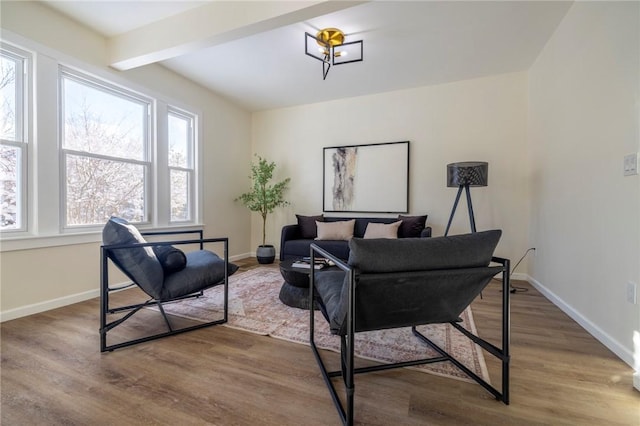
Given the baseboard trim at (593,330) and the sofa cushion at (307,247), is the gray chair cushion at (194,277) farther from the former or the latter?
the baseboard trim at (593,330)

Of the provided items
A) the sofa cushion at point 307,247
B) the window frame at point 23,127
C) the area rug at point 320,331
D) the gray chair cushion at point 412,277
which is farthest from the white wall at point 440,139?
the window frame at point 23,127

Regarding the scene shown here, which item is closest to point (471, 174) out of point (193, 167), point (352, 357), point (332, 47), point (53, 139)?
point (332, 47)

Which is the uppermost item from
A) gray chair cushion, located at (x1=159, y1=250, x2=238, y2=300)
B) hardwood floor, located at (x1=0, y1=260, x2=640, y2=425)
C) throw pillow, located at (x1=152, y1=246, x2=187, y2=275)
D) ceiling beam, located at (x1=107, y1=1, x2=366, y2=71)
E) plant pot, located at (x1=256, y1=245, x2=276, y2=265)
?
ceiling beam, located at (x1=107, y1=1, x2=366, y2=71)

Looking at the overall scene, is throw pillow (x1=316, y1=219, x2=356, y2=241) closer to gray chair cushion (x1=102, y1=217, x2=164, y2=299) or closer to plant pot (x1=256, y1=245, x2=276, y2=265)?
plant pot (x1=256, y1=245, x2=276, y2=265)

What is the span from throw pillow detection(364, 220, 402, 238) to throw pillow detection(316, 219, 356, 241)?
0.26 meters

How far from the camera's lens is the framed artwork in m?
4.13

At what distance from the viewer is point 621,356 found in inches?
66.6

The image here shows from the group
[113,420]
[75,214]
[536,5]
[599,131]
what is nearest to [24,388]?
[113,420]

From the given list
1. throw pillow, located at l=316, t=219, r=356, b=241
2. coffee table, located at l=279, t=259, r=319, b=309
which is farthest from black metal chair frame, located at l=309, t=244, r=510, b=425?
throw pillow, located at l=316, t=219, r=356, b=241

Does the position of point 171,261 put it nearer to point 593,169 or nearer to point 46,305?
point 46,305

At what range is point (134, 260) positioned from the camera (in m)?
1.85

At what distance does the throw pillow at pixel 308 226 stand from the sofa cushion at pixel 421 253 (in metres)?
3.02

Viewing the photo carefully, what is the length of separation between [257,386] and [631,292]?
2.22 m

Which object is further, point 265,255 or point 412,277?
point 265,255
